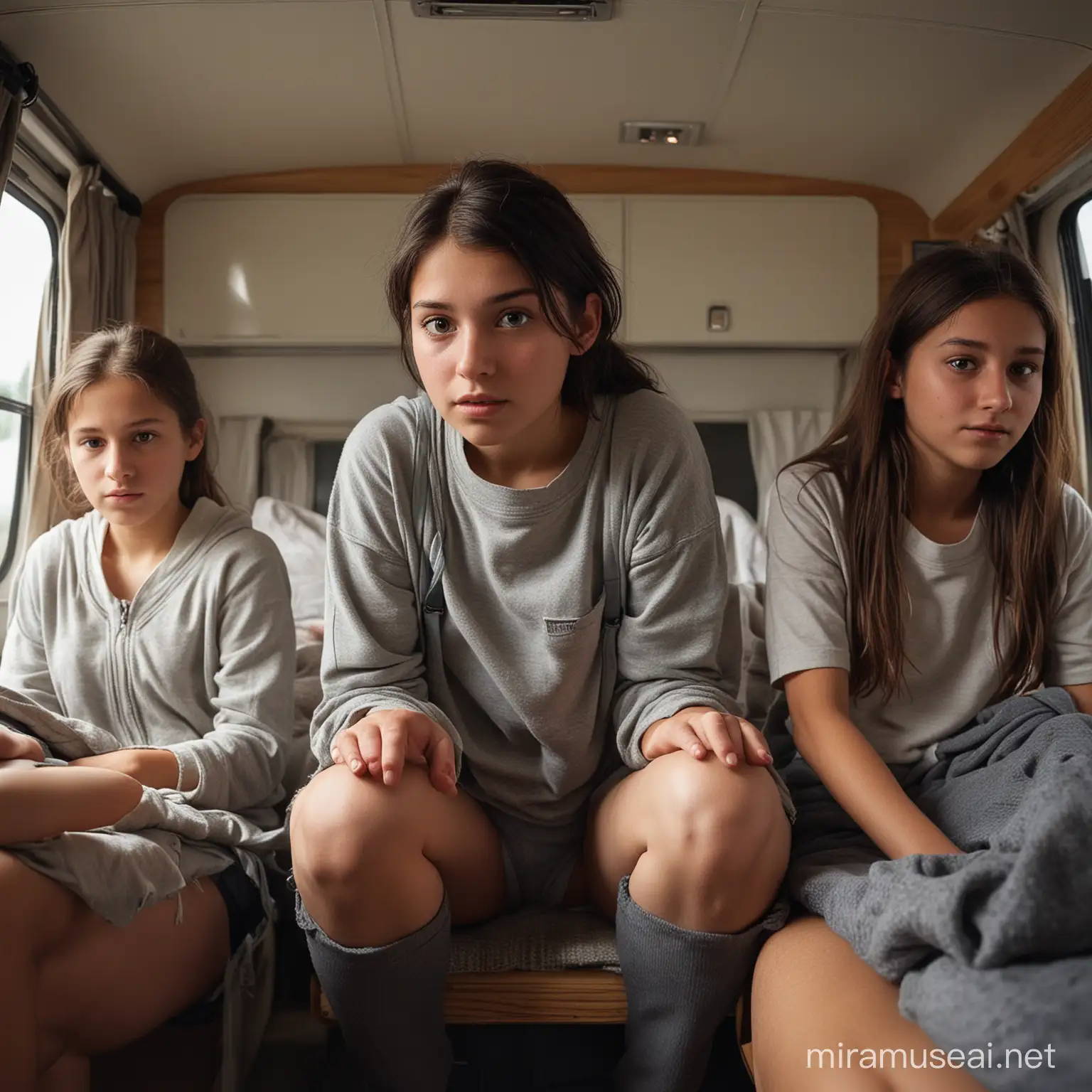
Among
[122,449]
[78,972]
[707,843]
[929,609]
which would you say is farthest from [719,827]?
[122,449]

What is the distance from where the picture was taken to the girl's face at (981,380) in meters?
1.18

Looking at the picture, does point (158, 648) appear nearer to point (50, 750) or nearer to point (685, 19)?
point (50, 750)

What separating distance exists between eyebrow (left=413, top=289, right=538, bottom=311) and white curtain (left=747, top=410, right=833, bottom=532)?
4.85 feet

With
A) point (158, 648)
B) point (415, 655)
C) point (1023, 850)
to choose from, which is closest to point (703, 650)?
point (415, 655)

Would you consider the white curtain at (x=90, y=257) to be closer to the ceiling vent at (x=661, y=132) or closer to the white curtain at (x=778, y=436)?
the ceiling vent at (x=661, y=132)

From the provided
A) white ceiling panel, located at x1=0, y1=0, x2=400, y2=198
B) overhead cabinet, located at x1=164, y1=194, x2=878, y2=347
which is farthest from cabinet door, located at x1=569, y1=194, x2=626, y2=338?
white ceiling panel, located at x1=0, y1=0, x2=400, y2=198

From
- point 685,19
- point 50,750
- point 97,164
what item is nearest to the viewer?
point 50,750

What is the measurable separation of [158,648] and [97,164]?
1266 mm

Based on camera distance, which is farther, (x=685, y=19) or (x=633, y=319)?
(x=633, y=319)

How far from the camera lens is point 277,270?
7.60ft

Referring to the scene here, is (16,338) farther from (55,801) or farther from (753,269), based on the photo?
(753,269)

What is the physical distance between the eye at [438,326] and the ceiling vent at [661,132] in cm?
115

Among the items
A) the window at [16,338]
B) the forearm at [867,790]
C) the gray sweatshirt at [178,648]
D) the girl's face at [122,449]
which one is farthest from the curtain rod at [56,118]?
the forearm at [867,790]

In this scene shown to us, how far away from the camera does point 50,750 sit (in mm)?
1102
